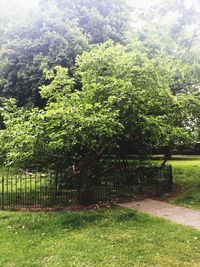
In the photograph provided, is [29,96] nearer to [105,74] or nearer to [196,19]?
[105,74]

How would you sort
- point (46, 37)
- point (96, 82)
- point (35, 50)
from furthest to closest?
1. point (35, 50)
2. point (46, 37)
3. point (96, 82)

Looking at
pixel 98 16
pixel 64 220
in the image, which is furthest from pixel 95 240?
pixel 98 16

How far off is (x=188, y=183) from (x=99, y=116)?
6.00 m

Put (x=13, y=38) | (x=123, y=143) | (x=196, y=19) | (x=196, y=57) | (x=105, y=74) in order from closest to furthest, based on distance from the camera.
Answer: (x=105, y=74) → (x=123, y=143) → (x=196, y=57) → (x=196, y=19) → (x=13, y=38)

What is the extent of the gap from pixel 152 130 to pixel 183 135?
1506mm

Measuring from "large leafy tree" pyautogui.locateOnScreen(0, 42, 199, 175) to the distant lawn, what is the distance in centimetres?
178

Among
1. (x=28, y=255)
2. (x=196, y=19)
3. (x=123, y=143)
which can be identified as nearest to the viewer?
(x=28, y=255)

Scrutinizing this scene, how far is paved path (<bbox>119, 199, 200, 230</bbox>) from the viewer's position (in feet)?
25.1

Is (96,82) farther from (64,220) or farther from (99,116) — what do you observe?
(64,220)

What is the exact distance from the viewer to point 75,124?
802 centimetres

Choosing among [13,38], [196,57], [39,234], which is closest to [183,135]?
[196,57]

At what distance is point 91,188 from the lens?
9508 mm

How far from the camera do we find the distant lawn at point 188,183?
31.3 ft

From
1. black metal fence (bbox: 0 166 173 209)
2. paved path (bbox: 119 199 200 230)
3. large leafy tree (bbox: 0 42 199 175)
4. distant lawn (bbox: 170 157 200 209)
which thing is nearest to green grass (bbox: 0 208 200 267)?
paved path (bbox: 119 199 200 230)
